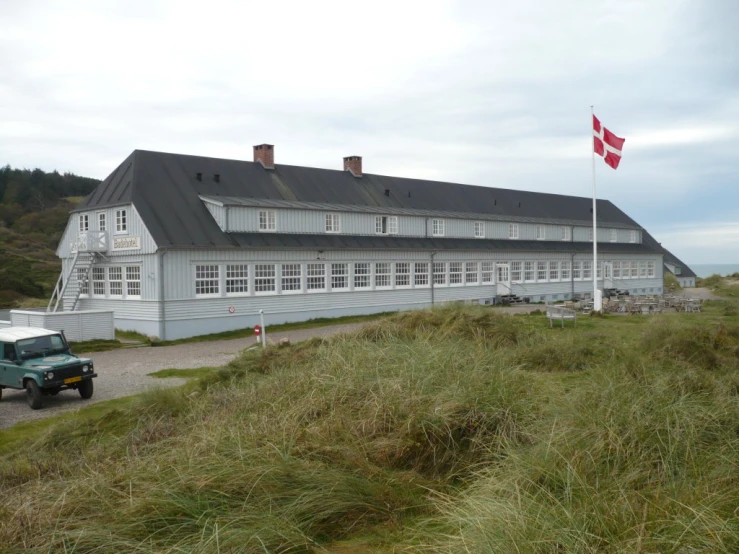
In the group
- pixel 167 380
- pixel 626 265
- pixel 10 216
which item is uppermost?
pixel 10 216

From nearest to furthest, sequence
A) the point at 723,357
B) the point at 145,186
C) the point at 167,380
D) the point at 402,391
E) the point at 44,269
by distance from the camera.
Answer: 1. the point at 402,391
2. the point at 723,357
3. the point at 167,380
4. the point at 145,186
5. the point at 44,269

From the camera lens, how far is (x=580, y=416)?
7.45 metres

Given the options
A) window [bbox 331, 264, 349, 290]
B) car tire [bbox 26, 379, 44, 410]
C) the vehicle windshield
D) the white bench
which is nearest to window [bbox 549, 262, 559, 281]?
window [bbox 331, 264, 349, 290]

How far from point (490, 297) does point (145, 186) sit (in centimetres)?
2135

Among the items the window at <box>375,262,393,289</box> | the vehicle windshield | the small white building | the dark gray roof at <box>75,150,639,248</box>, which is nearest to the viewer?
the vehicle windshield

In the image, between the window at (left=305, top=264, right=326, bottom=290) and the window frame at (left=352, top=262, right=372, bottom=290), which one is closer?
the window at (left=305, top=264, right=326, bottom=290)

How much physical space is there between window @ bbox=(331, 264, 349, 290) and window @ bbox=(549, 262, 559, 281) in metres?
17.7

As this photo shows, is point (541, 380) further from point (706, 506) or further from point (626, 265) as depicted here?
point (626, 265)

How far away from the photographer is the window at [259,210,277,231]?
105 ft

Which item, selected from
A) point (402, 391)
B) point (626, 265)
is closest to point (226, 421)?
point (402, 391)

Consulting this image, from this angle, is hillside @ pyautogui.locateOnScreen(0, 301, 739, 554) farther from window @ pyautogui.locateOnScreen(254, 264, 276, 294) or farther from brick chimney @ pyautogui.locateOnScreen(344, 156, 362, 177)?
brick chimney @ pyautogui.locateOnScreen(344, 156, 362, 177)

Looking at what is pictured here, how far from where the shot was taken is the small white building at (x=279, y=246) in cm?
2855

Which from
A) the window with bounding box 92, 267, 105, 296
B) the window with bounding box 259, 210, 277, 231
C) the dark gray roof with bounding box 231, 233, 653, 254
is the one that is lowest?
the window with bounding box 92, 267, 105, 296

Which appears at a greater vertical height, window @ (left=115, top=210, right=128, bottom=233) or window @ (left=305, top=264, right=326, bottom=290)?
window @ (left=115, top=210, right=128, bottom=233)
